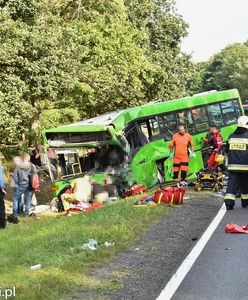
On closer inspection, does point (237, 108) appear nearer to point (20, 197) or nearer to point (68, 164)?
point (68, 164)

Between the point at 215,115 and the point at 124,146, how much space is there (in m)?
5.06

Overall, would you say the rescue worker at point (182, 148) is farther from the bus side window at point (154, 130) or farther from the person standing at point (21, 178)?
the person standing at point (21, 178)

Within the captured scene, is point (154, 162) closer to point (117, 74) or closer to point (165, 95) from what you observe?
point (117, 74)

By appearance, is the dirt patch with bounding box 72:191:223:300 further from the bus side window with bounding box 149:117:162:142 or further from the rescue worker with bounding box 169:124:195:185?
the bus side window with bounding box 149:117:162:142

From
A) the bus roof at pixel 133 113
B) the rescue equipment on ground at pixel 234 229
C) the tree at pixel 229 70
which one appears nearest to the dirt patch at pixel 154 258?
the rescue equipment on ground at pixel 234 229

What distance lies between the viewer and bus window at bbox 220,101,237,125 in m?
20.3

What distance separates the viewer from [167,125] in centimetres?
1830

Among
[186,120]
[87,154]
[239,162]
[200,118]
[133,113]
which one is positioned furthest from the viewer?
[200,118]

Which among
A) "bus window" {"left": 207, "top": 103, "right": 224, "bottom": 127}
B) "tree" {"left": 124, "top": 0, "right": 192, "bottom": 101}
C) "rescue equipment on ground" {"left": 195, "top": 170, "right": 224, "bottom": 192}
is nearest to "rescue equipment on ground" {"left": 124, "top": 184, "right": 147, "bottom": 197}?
"rescue equipment on ground" {"left": 195, "top": 170, "right": 224, "bottom": 192}

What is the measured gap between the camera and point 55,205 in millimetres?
16266

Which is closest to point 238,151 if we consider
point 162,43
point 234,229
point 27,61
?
point 234,229

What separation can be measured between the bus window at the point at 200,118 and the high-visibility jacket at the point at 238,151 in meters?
7.75

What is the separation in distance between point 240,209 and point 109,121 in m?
6.76

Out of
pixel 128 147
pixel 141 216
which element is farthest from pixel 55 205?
pixel 141 216
